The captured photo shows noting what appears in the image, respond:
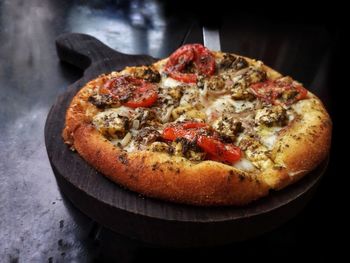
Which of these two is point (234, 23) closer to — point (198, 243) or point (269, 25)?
point (269, 25)

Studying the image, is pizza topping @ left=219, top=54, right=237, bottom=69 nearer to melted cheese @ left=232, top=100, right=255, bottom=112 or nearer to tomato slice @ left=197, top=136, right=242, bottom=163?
melted cheese @ left=232, top=100, right=255, bottom=112

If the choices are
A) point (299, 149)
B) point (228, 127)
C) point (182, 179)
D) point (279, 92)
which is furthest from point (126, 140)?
point (279, 92)

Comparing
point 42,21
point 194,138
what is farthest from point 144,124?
point 42,21

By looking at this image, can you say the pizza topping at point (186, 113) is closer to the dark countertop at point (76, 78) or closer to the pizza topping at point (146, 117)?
the pizza topping at point (146, 117)

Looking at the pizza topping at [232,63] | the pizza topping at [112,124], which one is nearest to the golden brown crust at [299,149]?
the pizza topping at [232,63]

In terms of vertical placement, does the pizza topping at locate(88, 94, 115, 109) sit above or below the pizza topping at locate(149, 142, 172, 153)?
below

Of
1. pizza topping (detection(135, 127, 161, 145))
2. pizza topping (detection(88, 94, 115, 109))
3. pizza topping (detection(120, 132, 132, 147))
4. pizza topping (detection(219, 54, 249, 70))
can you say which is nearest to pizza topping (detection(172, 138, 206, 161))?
pizza topping (detection(135, 127, 161, 145))
